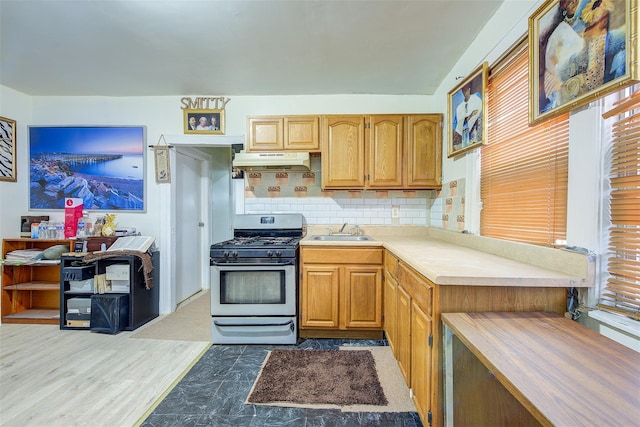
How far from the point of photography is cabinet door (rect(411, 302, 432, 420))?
1266 millimetres

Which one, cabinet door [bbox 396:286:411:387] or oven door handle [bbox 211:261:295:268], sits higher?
oven door handle [bbox 211:261:295:268]

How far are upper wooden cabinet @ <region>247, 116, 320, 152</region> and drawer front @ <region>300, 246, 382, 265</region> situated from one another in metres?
1.02

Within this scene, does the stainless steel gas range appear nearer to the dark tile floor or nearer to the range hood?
the dark tile floor

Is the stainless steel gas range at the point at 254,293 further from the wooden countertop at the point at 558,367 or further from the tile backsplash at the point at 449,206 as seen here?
the wooden countertop at the point at 558,367

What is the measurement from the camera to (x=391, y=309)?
6.76 feet

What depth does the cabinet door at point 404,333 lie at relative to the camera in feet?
5.21

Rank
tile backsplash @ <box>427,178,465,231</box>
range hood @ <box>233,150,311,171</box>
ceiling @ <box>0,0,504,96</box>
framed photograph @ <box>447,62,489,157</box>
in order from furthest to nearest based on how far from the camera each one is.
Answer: range hood @ <box>233,150,311,171</box>, tile backsplash @ <box>427,178,465,231</box>, framed photograph @ <box>447,62,489,157</box>, ceiling @ <box>0,0,504,96</box>

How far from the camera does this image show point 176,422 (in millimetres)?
1510

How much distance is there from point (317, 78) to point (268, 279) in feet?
6.30

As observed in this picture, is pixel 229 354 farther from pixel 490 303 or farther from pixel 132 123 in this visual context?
pixel 132 123

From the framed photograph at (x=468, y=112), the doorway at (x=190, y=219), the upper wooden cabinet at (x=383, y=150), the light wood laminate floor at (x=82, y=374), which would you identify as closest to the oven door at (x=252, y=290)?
the light wood laminate floor at (x=82, y=374)

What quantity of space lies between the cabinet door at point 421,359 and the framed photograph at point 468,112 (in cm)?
130

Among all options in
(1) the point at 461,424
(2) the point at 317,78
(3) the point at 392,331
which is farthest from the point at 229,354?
(2) the point at 317,78

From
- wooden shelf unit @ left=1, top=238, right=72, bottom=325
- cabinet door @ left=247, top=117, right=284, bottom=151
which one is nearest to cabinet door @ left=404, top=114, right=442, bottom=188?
cabinet door @ left=247, top=117, right=284, bottom=151
